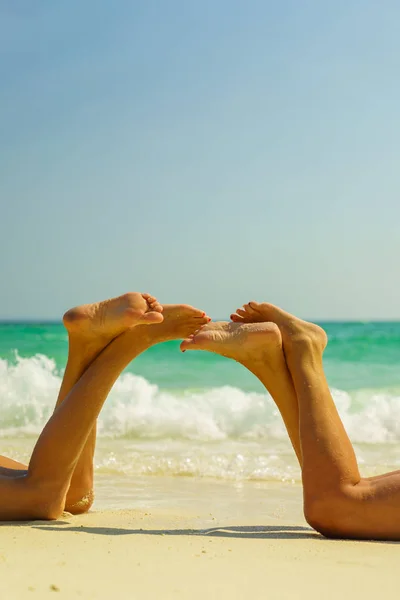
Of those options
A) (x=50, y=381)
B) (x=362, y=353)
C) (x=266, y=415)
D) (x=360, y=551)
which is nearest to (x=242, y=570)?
(x=360, y=551)

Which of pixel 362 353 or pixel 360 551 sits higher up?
pixel 362 353

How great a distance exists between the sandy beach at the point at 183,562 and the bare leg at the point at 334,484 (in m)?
0.10

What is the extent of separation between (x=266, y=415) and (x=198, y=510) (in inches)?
190

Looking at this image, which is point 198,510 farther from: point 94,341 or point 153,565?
point 153,565

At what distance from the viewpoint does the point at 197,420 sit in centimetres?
883

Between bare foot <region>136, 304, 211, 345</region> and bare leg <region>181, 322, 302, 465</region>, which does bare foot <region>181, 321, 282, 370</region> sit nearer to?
bare leg <region>181, 322, 302, 465</region>

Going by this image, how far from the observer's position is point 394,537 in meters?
3.14

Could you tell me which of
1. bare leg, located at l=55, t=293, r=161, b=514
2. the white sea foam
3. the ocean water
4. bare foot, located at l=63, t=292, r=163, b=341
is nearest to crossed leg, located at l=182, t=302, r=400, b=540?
bare foot, located at l=63, t=292, r=163, b=341

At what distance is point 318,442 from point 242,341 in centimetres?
64

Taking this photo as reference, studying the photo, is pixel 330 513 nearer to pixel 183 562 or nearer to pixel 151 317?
pixel 183 562

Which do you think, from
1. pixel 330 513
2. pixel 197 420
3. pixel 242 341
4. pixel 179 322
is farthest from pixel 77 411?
pixel 197 420

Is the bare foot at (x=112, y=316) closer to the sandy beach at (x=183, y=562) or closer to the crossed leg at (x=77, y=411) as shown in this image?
the crossed leg at (x=77, y=411)

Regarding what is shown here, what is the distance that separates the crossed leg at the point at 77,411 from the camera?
3.44 meters

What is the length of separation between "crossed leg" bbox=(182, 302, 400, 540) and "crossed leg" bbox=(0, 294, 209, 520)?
1.14 feet
